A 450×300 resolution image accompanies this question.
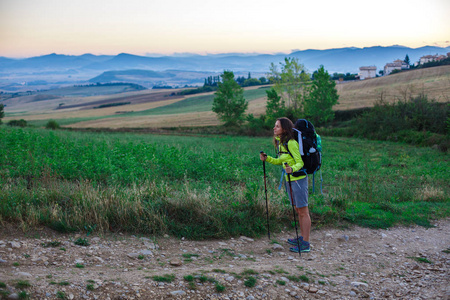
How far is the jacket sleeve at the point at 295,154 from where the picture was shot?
596 cm

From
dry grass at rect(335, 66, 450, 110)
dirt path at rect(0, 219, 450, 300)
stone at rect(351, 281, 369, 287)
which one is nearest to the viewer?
dirt path at rect(0, 219, 450, 300)

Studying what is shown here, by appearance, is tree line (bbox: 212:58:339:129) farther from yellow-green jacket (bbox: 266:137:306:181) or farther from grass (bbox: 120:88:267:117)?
yellow-green jacket (bbox: 266:137:306:181)

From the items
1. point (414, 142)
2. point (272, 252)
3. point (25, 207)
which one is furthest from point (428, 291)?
point (414, 142)

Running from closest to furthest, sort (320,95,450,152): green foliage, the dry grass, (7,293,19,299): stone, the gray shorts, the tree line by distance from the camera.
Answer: (7,293,19,299): stone
the gray shorts
(320,95,450,152): green foliage
the tree line
the dry grass

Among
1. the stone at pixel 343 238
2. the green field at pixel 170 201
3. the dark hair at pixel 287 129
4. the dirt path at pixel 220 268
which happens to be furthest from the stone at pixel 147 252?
the stone at pixel 343 238

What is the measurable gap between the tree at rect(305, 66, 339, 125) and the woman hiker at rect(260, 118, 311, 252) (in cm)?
4367

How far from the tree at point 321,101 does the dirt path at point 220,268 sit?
43.0 m

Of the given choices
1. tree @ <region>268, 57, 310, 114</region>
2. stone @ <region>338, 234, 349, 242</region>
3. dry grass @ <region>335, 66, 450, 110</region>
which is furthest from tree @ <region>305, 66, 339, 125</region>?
stone @ <region>338, 234, 349, 242</region>

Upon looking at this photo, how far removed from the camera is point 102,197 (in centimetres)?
682

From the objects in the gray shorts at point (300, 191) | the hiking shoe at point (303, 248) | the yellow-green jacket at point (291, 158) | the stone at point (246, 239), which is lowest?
the hiking shoe at point (303, 248)

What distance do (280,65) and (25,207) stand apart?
5417cm

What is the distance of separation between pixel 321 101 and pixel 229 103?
15.0 m

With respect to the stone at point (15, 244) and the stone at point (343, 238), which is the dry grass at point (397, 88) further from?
the stone at point (15, 244)

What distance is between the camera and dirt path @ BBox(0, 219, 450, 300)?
439 centimetres
